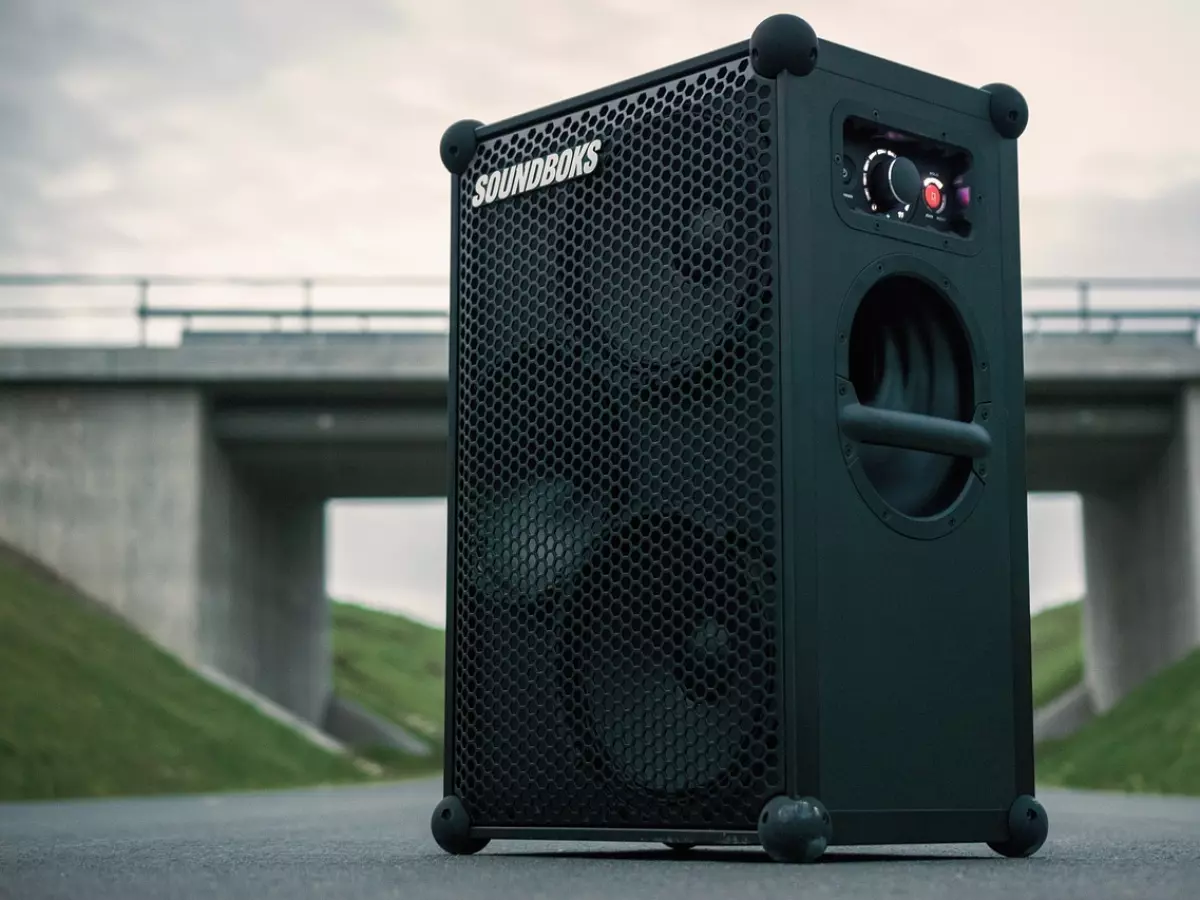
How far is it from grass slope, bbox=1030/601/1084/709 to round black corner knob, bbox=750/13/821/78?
22783 mm

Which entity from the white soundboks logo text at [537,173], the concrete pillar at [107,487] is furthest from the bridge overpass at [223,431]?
the white soundboks logo text at [537,173]

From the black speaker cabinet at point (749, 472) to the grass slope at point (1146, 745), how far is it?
10.2 meters

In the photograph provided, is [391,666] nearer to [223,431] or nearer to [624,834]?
[223,431]

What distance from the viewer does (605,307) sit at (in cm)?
344

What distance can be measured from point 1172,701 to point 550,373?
15561 mm

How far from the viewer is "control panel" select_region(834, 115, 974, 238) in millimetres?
3332

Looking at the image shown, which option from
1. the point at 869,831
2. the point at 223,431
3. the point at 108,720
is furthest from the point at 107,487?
the point at 869,831

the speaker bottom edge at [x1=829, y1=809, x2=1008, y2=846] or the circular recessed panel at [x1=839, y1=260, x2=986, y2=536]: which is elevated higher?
the circular recessed panel at [x1=839, y1=260, x2=986, y2=536]

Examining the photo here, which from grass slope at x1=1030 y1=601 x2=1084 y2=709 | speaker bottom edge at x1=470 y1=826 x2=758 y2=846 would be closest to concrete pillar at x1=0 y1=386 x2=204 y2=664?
grass slope at x1=1030 y1=601 x2=1084 y2=709

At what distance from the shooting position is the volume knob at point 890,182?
337cm

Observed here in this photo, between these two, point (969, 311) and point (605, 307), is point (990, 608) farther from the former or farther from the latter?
point (605, 307)

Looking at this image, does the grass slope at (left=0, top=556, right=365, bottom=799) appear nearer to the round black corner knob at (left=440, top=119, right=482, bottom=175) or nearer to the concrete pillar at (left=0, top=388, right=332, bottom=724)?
the concrete pillar at (left=0, top=388, right=332, bottom=724)

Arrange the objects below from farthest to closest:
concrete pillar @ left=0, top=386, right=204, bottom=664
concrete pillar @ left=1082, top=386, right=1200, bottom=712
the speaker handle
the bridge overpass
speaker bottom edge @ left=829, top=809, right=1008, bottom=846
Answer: concrete pillar @ left=1082, top=386, right=1200, bottom=712 < concrete pillar @ left=0, top=386, right=204, bottom=664 < the bridge overpass < the speaker handle < speaker bottom edge @ left=829, top=809, right=1008, bottom=846

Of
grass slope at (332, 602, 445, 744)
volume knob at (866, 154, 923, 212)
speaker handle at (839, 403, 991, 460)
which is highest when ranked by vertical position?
volume knob at (866, 154, 923, 212)
